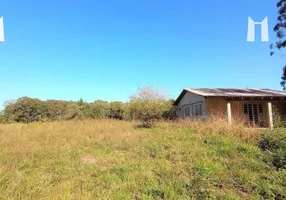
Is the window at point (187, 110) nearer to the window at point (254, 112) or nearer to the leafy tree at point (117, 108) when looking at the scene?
the window at point (254, 112)

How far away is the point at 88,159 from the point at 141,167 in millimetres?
1921

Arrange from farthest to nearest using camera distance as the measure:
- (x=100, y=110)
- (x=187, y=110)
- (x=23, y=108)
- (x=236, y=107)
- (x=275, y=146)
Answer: (x=23, y=108), (x=100, y=110), (x=187, y=110), (x=236, y=107), (x=275, y=146)

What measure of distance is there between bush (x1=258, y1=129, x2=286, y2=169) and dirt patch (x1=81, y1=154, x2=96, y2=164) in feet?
16.3

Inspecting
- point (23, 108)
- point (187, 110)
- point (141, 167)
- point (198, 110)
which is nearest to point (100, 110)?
point (23, 108)

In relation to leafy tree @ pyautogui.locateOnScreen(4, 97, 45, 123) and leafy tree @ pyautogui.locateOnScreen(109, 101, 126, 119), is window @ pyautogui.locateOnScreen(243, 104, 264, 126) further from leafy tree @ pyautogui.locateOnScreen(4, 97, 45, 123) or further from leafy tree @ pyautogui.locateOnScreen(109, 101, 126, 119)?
leafy tree @ pyautogui.locateOnScreen(4, 97, 45, 123)

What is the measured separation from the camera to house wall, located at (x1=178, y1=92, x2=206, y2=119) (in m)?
18.5

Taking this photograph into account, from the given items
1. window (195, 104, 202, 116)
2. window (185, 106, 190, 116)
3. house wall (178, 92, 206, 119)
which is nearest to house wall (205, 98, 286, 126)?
house wall (178, 92, 206, 119)

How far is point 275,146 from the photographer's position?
7.22m

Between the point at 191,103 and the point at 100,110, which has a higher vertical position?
the point at 191,103

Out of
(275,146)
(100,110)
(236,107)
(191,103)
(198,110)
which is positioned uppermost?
(191,103)

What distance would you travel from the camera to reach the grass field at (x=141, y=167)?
4616 mm

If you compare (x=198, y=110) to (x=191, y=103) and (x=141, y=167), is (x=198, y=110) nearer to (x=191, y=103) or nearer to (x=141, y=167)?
(x=191, y=103)

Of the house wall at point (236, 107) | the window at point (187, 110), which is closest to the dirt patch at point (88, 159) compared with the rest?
the house wall at point (236, 107)

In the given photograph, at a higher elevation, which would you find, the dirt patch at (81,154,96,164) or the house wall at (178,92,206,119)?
the house wall at (178,92,206,119)
